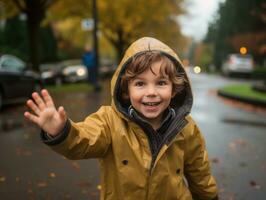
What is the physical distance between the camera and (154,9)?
33250mm

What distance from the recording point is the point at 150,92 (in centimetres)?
253

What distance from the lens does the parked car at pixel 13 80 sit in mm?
12781

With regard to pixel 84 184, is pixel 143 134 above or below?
above

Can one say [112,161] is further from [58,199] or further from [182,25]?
[182,25]

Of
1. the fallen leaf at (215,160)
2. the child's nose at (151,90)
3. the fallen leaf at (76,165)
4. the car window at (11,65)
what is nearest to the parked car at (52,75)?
the car window at (11,65)

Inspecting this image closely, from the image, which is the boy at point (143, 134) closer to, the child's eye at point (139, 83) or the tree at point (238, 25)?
the child's eye at point (139, 83)

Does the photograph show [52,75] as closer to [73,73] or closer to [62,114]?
[73,73]

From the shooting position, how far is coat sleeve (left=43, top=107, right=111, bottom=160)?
7.52 ft

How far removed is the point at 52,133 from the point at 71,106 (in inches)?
419

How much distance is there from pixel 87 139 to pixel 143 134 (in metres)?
0.32

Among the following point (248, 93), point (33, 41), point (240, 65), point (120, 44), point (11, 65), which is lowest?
point (240, 65)

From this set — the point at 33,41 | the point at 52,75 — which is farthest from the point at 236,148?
the point at 52,75

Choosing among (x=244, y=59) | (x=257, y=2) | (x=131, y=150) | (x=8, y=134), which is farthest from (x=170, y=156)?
(x=257, y=2)

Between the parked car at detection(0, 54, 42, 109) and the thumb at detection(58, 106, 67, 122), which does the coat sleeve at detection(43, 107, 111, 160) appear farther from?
the parked car at detection(0, 54, 42, 109)
